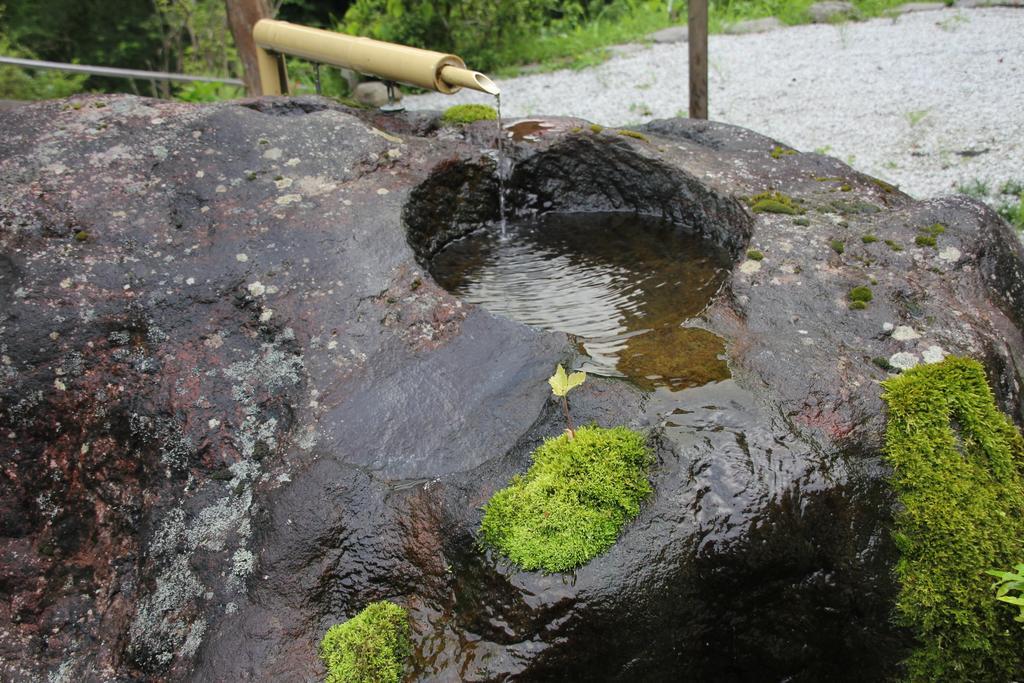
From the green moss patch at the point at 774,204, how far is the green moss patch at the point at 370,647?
273 cm

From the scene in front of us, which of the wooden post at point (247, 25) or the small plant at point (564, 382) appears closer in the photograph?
the small plant at point (564, 382)

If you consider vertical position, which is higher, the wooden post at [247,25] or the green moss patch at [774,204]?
the wooden post at [247,25]

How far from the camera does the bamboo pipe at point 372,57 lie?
4.22 m

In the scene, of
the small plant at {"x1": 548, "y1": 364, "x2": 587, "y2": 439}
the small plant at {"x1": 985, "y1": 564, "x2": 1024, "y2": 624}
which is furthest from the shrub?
the small plant at {"x1": 985, "y1": 564, "x2": 1024, "y2": 624}

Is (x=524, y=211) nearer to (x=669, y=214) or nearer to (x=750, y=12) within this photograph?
(x=669, y=214)

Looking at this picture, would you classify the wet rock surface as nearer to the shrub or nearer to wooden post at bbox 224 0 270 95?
wooden post at bbox 224 0 270 95

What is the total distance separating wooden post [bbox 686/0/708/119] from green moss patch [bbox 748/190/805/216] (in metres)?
3.09

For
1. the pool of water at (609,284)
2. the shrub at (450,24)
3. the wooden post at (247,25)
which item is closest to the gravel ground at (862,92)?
the shrub at (450,24)

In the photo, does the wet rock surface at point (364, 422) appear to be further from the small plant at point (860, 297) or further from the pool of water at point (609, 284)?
the pool of water at point (609, 284)

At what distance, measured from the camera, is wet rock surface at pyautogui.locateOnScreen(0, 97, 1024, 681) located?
2.42 m

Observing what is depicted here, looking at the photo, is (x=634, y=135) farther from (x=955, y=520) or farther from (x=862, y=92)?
(x=862, y=92)

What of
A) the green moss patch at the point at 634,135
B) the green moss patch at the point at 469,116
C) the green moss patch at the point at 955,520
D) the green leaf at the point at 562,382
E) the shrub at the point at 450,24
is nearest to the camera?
the green moss patch at the point at 955,520

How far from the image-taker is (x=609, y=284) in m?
3.89

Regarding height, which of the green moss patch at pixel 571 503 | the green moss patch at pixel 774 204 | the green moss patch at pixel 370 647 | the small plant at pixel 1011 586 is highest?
the green moss patch at pixel 774 204
